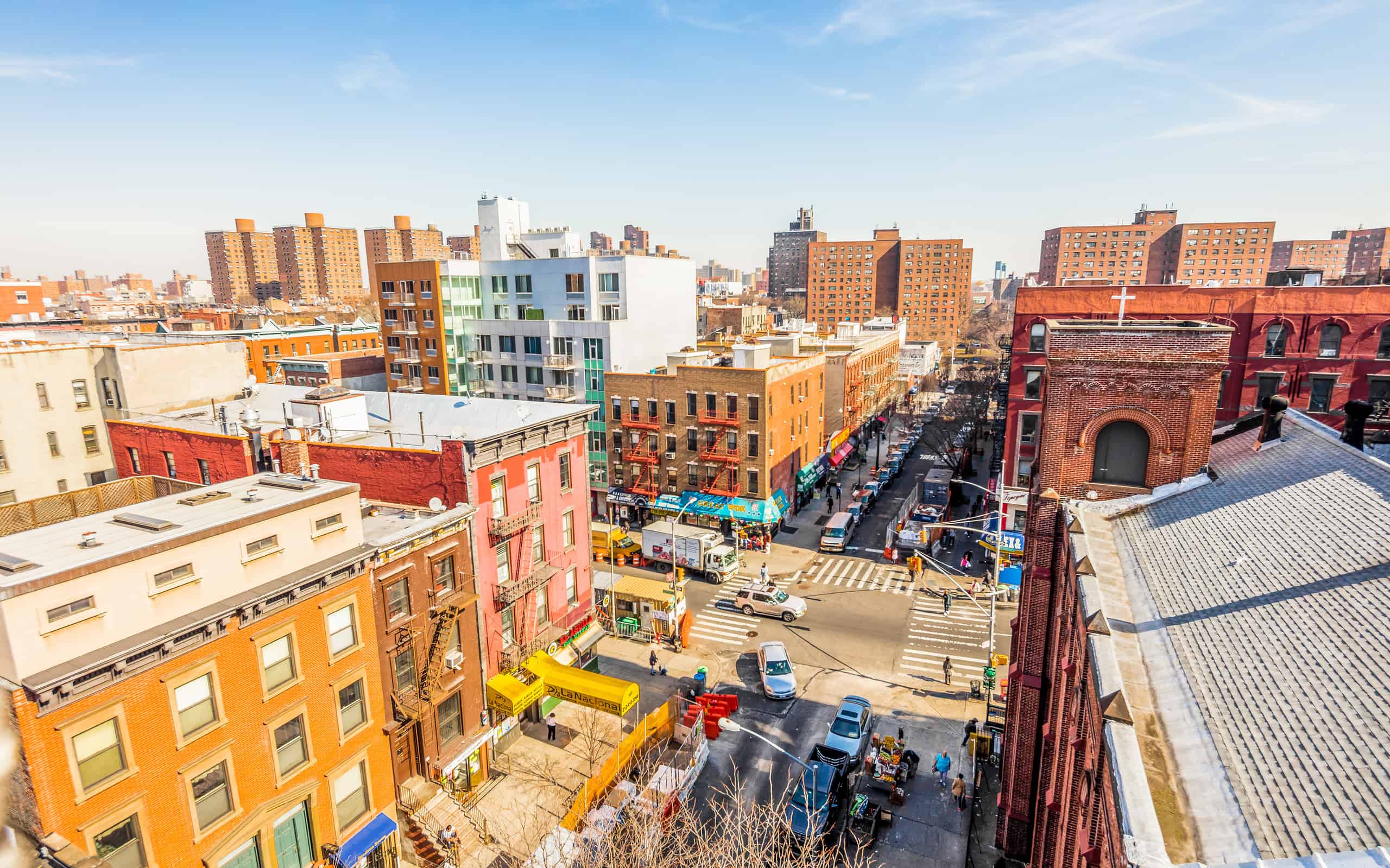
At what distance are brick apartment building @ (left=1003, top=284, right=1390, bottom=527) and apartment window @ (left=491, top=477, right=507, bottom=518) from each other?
29.2m

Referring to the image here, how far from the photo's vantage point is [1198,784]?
8852 millimetres

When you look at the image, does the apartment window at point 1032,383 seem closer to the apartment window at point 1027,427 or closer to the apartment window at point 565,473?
the apartment window at point 1027,427

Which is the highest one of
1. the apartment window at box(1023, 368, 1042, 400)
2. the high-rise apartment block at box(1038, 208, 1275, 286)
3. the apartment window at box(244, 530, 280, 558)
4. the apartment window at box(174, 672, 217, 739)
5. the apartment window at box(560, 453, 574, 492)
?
the high-rise apartment block at box(1038, 208, 1275, 286)

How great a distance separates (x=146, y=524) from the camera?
1728cm

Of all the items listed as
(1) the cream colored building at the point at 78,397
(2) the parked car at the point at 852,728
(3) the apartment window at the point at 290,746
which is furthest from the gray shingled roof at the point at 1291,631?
(1) the cream colored building at the point at 78,397

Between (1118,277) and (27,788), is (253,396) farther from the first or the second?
(1118,277)

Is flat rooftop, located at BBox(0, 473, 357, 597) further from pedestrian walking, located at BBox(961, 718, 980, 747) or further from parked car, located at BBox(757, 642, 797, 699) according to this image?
pedestrian walking, located at BBox(961, 718, 980, 747)

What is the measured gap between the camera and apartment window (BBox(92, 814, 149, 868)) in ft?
48.8

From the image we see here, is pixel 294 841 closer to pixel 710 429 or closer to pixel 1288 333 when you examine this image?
pixel 710 429

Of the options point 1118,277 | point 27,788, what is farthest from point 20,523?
point 1118,277

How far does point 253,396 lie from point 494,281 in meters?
27.2

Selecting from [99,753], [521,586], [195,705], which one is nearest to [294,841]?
[195,705]

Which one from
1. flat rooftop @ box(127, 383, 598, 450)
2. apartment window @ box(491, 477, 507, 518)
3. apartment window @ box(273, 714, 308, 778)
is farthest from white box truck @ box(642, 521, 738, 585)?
apartment window @ box(273, 714, 308, 778)

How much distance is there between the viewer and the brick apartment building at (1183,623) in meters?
8.11
